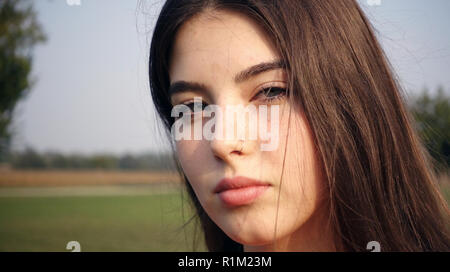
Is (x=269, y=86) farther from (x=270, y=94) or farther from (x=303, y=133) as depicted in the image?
(x=303, y=133)

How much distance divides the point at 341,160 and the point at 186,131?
489mm

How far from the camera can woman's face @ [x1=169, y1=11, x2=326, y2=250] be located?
99cm

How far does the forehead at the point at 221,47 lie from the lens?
1.00 metres

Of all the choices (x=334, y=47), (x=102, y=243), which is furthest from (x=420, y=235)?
(x=102, y=243)

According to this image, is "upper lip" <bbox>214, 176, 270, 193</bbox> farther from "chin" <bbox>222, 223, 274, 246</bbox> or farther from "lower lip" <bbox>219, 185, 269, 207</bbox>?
"chin" <bbox>222, 223, 274, 246</bbox>

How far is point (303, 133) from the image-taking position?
3.39 ft

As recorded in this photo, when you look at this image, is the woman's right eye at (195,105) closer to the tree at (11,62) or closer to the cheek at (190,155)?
the cheek at (190,155)

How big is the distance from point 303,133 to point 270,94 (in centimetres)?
15

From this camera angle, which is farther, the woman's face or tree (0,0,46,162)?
tree (0,0,46,162)

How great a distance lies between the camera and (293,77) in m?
1.00

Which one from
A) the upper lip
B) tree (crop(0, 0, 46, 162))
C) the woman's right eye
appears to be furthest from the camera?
tree (crop(0, 0, 46, 162))

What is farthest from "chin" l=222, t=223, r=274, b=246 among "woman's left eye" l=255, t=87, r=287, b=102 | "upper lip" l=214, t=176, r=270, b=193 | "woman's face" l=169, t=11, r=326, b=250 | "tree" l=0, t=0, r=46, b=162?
"tree" l=0, t=0, r=46, b=162

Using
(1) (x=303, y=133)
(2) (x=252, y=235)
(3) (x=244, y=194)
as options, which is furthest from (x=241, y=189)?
(1) (x=303, y=133)

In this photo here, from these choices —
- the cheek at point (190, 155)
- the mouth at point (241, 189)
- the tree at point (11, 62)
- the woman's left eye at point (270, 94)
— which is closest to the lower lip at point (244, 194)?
the mouth at point (241, 189)
